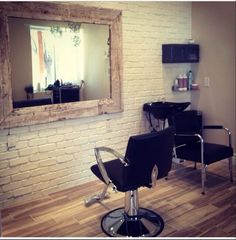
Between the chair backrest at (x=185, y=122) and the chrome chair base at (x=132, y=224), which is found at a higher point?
the chair backrest at (x=185, y=122)

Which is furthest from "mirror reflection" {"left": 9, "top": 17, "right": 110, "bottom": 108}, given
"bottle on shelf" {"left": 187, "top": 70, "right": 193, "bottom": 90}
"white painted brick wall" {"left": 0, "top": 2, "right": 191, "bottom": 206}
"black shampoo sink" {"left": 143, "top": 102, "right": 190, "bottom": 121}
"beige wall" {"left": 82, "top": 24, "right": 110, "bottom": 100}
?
"bottle on shelf" {"left": 187, "top": 70, "right": 193, "bottom": 90}

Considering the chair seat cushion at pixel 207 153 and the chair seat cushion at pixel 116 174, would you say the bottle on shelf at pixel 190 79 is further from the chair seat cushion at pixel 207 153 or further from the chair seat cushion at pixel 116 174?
the chair seat cushion at pixel 116 174

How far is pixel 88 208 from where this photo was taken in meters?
2.37

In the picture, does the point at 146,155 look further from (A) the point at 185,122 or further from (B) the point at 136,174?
(A) the point at 185,122

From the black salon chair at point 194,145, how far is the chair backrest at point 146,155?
698mm

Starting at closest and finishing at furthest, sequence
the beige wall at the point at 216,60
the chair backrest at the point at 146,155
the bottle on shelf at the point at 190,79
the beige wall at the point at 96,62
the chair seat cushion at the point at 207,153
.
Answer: the chair backrest at the point at 146,155 < the chair seat cushion at the point at 207,153 < the beige wall at the point at 96,62 < the beige wall at the point at 216,60 < the bottle on shelf at the point at 190,79

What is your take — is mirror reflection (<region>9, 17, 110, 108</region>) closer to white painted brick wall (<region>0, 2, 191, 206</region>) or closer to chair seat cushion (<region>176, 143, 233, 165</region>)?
white painted brick wall (<region>0, 2, 191, 206</region>)

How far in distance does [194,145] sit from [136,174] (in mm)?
1273

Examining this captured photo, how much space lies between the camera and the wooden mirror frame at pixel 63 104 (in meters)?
2.24

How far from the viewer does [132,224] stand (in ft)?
6.88

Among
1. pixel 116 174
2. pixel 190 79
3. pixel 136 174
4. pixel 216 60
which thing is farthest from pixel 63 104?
pixel 216 60

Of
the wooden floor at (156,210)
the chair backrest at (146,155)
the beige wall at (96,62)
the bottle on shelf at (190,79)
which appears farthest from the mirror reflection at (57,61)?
the bottle on shelf at (190,79)

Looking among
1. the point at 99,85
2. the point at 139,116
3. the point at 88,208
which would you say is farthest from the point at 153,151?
the point at 139,116

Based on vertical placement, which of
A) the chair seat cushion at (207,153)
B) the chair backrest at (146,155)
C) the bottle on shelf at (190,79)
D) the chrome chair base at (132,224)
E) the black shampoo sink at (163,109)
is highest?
the bottle on shelf at (190,79)
